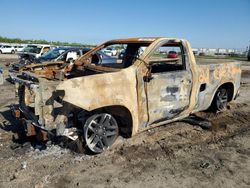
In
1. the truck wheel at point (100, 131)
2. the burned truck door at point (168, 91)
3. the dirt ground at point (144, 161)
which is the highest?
the burned truck door at point (168, 91)

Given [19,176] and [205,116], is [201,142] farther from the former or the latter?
[19,176]

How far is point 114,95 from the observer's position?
176 inches

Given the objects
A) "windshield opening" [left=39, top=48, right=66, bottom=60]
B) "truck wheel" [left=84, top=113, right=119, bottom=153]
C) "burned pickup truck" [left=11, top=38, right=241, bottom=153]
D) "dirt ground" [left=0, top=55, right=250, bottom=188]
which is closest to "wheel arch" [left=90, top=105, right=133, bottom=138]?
"burned pickup truck" [left=11, top=38, right=241, bottom=153]

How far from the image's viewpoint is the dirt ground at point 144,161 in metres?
3.84

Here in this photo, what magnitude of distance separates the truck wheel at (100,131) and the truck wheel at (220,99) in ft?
10.1

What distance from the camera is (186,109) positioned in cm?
568

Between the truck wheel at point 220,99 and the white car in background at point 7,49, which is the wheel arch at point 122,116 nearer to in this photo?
the truck wheel at point 220,99

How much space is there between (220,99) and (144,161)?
331 cm

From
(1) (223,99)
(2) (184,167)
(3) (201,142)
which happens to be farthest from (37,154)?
(1) (223,99)

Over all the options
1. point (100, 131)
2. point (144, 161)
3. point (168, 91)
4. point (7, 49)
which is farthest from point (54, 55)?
point (7, 49)

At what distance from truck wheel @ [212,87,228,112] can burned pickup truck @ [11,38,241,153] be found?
555 millimetres

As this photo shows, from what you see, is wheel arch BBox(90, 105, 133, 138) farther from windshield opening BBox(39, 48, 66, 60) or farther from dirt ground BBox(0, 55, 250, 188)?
windshield opening BBox(39, 48, 66, 60)

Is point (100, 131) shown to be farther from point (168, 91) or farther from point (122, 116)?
point (168, 91)

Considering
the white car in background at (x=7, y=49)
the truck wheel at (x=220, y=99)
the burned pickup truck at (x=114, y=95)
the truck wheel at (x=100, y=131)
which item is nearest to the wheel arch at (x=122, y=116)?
the burned pickup truck at (x=114, y=95)
